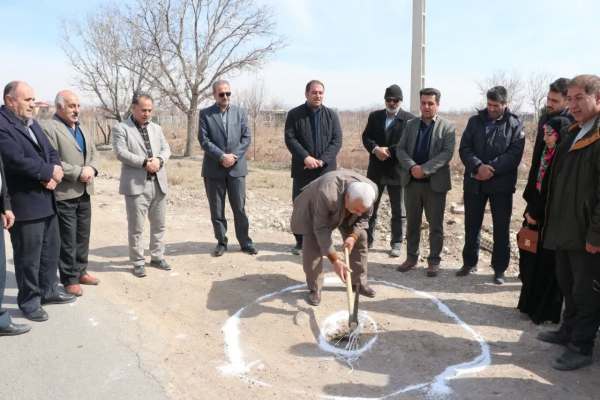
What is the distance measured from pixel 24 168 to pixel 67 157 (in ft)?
2.60

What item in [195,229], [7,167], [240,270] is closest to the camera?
[7,167]

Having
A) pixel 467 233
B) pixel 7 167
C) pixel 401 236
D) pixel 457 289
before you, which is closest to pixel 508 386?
pixel 457 289

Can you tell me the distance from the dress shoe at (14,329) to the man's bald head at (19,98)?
1.89m

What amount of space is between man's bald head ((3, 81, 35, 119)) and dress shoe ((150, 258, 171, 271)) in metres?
2.45

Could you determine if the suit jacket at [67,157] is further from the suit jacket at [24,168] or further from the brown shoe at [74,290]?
the brown shoe at [74,290]

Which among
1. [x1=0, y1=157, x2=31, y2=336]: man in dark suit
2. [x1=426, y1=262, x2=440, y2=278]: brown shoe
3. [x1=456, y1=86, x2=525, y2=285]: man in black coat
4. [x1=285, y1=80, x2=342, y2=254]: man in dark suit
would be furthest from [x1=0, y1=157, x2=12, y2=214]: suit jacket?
[x1=456, y1=86, x2=525, y2=285]: man in black coat

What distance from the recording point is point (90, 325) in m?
4.49

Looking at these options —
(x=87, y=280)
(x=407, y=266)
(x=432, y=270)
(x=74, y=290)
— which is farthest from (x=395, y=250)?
(x=74, y=290)

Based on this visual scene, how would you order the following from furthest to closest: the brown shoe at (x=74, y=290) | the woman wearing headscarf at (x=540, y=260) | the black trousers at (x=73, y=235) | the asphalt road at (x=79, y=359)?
the brown shoe at (x=74, y=290) < the black trousers at (x=73, y=235) < the woman wearing headscarf at (x=540, y=260) < the asphalt road at (x=79, y=359)

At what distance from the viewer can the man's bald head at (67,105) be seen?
16.4 feet

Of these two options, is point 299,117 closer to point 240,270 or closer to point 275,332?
point 240,270

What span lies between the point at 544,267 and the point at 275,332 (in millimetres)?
2664

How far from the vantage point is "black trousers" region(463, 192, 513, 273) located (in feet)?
17.8

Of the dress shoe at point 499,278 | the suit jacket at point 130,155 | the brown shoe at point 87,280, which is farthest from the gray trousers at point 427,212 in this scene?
the brown shoe at point 87,280
